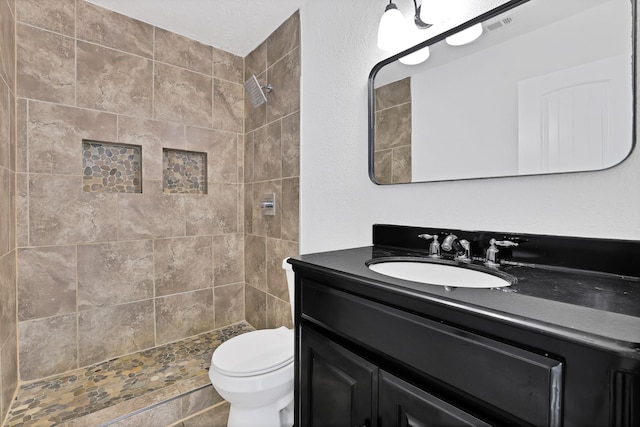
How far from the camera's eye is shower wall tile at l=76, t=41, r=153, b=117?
5.85 feet

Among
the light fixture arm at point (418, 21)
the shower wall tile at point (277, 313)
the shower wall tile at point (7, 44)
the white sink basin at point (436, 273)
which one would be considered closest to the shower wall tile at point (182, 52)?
the shower wall tile at point (7, 44)

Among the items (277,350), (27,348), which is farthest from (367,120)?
(27,348)

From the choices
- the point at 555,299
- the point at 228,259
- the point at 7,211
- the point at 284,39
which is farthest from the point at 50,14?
the point at 555,299

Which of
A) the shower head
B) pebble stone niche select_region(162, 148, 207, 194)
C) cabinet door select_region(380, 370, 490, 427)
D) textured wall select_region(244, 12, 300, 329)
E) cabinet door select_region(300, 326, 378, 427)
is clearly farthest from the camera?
pebble stone niche select_region(162, 148, 207, 194)

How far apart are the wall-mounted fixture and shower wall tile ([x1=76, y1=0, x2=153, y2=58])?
165cm

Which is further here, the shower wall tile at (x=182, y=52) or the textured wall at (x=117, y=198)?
the shower wall tile at (x=182, y=52)

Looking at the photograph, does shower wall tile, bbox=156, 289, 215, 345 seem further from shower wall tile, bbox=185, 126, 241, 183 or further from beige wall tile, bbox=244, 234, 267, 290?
shower wall tile, bbox=185, 126, 241, 183

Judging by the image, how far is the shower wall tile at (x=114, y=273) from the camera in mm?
1801

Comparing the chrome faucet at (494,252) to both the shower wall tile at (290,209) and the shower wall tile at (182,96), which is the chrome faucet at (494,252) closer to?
the shower wall tile at (290,209)

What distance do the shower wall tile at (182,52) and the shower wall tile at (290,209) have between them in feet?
3.64

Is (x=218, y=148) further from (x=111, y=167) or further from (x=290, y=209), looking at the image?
(x=290, y=209)

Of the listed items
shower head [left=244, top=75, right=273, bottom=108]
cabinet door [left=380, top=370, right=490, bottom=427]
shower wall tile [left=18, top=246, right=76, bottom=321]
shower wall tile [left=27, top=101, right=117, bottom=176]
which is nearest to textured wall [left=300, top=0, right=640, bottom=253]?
shower head [left=244, top=75, right=273, bottom=108]

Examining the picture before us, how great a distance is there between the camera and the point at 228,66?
233 centimetres

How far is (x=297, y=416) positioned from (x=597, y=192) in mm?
1105
